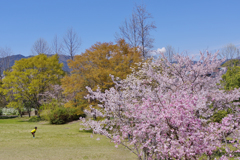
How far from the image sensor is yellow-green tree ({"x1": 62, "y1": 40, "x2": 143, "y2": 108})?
1673 centimetres

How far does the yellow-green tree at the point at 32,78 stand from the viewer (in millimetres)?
26766

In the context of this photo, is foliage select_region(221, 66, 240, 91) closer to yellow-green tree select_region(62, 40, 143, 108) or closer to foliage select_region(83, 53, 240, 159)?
foliage select_region(83, 53, 240, 159)

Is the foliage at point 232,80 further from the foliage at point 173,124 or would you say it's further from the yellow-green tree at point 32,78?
the yellow-green tree at point 32,78

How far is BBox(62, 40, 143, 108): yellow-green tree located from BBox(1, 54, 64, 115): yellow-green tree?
412 inches

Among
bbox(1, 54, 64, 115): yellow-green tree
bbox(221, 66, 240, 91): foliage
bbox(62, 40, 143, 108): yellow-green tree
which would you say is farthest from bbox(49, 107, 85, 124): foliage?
bbox(221, 66, 240, 91): foliage

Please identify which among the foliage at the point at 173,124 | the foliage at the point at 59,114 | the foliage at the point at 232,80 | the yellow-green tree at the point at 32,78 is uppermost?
the yellow-green tree at the point at 32,78

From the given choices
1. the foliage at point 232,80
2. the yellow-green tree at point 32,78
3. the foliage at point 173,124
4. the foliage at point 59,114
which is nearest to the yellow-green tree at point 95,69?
the foliage at point 59,114

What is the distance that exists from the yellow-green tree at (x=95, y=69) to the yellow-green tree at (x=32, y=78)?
A: 412 inches

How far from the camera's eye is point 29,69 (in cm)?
2730

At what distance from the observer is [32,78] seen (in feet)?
89.5

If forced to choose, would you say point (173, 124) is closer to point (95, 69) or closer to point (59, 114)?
point (95, 69)

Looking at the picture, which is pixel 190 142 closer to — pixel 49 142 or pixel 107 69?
pixel 49 142

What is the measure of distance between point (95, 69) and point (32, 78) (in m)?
14.9

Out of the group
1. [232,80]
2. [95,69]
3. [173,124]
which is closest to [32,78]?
[95,69]
